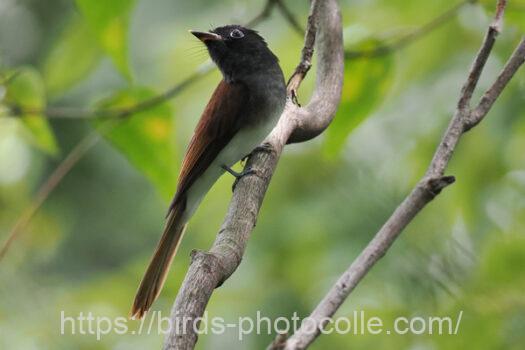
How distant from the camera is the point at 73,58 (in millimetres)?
3525

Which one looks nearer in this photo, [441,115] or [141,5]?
[441,115]

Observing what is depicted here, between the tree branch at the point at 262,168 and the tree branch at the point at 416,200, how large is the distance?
236 millimetres

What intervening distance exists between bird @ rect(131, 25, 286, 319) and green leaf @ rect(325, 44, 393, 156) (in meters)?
0.28

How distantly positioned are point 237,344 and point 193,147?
2.97ft

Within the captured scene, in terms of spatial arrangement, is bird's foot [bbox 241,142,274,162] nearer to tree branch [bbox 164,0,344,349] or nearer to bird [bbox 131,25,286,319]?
tree branch [bbox 164,0,344,349]

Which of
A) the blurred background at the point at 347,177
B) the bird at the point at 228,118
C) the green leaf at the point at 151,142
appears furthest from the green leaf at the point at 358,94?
the green leaf at the point at 151,142

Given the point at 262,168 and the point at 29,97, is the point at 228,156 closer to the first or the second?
the point at 262,168

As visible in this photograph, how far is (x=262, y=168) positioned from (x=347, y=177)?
1083 mm

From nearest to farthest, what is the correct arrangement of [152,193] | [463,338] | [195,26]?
→ [463,338] → [195,26] → [152,193]

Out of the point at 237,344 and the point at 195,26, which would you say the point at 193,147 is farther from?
the point at 195,26

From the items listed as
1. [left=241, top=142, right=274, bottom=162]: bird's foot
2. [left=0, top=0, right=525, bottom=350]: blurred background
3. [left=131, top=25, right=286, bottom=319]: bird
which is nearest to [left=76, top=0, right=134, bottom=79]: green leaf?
[left=0, top=0, right=525, bottom=350]: blurred background

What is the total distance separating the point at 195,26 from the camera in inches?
197

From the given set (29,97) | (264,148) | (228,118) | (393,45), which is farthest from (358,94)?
(29,97)

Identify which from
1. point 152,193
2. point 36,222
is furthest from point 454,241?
point 36,222
